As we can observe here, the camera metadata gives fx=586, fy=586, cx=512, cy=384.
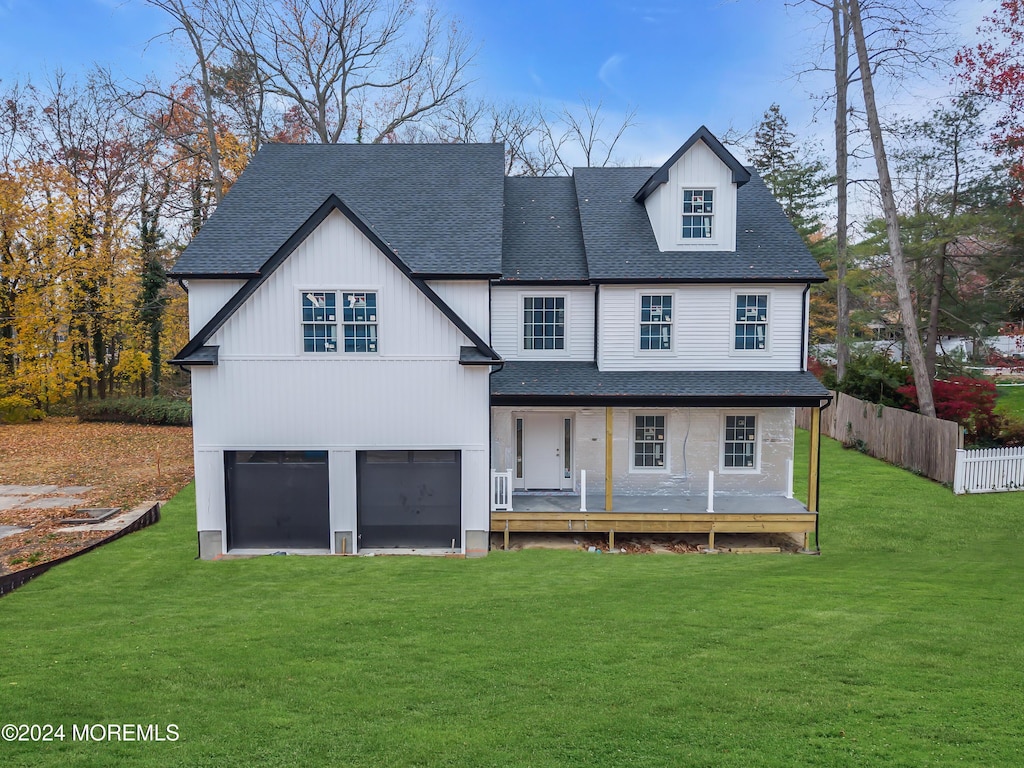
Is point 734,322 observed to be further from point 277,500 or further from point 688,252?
point 277,500

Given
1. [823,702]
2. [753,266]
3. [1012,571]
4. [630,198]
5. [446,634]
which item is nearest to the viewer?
[823,702]

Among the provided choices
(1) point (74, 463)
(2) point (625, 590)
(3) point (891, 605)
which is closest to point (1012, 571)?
(3) point (891, 605)

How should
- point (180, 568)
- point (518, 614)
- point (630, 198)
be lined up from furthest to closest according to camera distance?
1. point (630, 198)
2. point (180, 568)
3. point (518, 614)

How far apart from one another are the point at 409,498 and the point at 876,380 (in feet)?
60.8

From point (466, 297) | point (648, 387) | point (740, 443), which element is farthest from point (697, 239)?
point (466, 297)

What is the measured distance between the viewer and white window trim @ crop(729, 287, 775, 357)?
1360 cm

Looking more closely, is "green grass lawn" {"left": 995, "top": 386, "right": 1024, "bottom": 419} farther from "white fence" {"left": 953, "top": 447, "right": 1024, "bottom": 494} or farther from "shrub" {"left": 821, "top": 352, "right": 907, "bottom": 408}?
"white fence" {"left": 953, "top": 447, "right": 1024, "bottom": 494}

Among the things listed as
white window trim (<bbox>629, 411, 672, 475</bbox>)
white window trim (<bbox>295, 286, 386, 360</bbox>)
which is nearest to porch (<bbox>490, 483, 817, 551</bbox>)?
white window trim (<bbox>629, 411, 672, 475</bbox>)

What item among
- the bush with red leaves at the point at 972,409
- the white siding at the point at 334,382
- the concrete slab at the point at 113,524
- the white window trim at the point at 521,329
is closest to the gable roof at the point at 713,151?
the white window trim at the point at 521,329

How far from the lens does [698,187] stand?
14.2 metres

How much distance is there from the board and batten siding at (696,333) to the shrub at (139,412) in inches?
881

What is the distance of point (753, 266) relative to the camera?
13719 millimetres

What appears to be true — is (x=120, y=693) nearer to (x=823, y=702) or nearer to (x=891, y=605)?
(x=823, y=702)

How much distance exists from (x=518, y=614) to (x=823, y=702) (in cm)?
389
